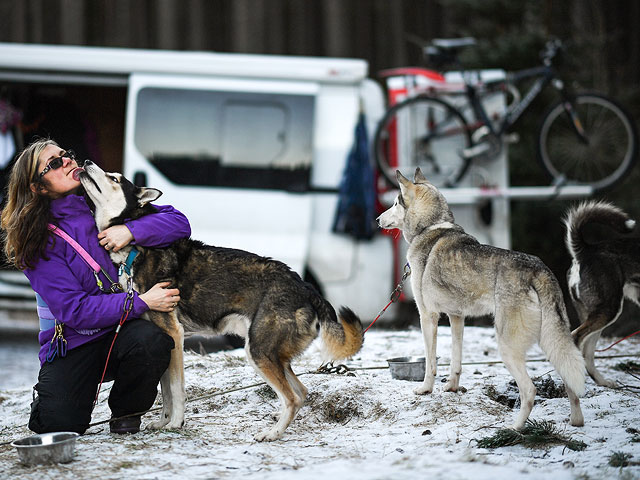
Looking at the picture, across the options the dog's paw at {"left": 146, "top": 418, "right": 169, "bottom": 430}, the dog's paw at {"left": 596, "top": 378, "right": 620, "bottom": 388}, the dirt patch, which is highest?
the dog's paw at {"left": 596, "top": 378, "right": 620, "bottom": 388}

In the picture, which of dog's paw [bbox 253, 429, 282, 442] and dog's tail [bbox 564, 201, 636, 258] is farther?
dog's tail [bbox 564, 201, 636, 258]

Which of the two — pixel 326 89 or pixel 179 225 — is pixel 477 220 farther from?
pixel 179 225

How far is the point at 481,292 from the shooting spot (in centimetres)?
385

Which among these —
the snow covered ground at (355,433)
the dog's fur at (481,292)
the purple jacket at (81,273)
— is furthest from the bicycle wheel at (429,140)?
the purple jacket at (81,273)

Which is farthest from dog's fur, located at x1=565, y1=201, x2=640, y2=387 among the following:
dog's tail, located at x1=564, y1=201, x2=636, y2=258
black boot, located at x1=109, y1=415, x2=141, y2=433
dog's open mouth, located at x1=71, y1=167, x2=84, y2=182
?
dog's open mouth, located at x1=71, y1=167, x2=84, y2=182

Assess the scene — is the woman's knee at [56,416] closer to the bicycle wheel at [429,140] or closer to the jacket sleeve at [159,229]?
the jacket sleeve at [159,229]

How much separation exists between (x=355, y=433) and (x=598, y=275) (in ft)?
6.59

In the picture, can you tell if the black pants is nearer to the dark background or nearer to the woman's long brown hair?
the woman's long brown hair

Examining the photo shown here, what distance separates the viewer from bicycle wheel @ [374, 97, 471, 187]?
282 inches

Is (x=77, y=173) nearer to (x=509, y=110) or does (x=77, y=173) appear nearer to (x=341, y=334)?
(x=341, y=334)

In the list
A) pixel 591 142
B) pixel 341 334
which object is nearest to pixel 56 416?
pixel 341 334

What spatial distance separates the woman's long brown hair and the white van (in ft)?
9.92

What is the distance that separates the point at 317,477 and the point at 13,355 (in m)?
5.33

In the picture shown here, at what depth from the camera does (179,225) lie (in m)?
3.90
